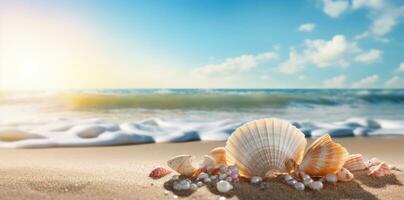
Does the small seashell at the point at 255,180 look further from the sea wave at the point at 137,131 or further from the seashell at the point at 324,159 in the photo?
the sea wave at the point at 137,131

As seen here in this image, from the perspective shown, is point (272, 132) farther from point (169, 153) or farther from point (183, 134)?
point (183, 134)

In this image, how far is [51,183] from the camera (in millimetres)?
2893

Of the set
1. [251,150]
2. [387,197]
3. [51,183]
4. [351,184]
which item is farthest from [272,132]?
[51,183]

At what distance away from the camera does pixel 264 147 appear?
3086mm

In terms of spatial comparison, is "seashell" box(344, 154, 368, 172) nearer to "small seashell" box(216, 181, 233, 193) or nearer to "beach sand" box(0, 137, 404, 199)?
"beach sand" box(0, 137, 404, 199)

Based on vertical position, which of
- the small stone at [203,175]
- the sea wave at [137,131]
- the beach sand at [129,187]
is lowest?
the sea wave at [137,131]

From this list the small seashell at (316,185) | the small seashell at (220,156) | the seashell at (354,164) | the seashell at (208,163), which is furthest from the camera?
the seashell at (354,164)

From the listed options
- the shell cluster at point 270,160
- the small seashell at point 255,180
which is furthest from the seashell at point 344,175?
the small seashell at point 255,180

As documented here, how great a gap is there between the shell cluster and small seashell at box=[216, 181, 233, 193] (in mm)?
79

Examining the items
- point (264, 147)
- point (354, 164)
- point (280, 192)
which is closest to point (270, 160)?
point (264, 147)

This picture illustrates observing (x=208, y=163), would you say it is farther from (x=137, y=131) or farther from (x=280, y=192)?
(x=137, y=131)

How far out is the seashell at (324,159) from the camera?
9.96 feet

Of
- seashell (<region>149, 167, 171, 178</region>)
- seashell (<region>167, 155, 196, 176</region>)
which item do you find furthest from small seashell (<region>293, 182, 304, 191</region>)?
seashell (<region>149, 167, 171, 178</region>)

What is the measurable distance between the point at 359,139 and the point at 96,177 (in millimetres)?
4952
